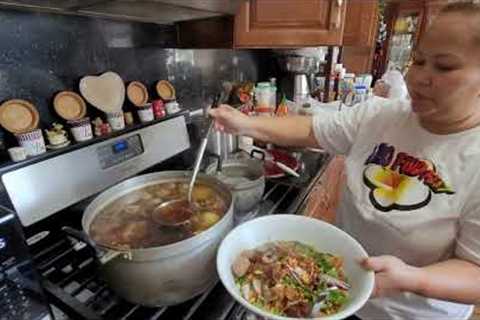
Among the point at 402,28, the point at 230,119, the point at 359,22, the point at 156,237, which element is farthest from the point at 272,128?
the point at 402,28

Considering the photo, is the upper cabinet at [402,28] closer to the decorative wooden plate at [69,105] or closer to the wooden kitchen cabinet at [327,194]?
the wooden kitchen cabinet at [327,194]

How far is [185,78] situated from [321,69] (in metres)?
1.39

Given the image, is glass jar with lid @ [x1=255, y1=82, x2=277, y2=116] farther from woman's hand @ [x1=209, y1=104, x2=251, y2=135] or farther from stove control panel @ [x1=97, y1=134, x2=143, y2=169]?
stove control panel @ [x1=97, y1=134, x2=143, y2=169]

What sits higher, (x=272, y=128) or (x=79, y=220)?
(x=272, y=128)

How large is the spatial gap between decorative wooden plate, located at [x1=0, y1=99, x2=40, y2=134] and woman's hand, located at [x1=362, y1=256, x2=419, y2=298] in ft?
2.54

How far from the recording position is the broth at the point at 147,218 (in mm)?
609

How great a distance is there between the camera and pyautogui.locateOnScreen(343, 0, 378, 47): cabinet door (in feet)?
5.05

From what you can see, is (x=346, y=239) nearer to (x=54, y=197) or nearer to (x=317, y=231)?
(x=317, y=231)

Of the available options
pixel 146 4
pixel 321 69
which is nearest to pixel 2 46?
pixel 146 4

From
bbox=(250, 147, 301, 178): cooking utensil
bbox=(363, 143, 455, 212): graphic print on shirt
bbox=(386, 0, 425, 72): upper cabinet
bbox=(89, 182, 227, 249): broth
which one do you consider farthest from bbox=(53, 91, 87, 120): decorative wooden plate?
bbox=(386, 0, 425, 72): upper cabinet

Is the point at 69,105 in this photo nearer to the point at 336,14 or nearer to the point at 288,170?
the point at 288,170

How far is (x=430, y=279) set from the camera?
1.85 ft

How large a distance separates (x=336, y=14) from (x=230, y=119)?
21.9 inches

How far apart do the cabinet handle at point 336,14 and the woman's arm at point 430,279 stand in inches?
32.3
